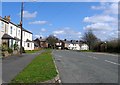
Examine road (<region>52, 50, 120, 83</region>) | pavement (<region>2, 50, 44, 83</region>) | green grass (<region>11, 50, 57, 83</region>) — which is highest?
green grass (<region>11, 50, 57, 83</region>)

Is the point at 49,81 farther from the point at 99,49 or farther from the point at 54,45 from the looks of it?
the point at 54,45

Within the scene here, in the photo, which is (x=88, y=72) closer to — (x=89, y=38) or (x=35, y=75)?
(x=35, y=75)

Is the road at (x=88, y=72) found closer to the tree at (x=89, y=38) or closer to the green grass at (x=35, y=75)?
the green grass at (x=35, y=75)

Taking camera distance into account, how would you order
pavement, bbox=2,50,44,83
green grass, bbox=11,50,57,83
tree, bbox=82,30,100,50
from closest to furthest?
green grass, bbox=11,50,57,83, pavement, bbox=2,50,44,83, tree, bbox=82,30,100,50

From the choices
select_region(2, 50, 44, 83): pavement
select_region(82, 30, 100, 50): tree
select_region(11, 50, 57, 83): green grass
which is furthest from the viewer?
select_region(82, 30, 100, 50): tree

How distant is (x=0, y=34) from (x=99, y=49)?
3935cm

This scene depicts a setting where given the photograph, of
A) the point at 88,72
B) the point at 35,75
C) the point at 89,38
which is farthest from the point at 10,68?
the point at 89,38

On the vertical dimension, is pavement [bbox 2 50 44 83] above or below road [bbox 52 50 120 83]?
above

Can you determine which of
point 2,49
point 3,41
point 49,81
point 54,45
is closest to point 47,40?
point 54,45

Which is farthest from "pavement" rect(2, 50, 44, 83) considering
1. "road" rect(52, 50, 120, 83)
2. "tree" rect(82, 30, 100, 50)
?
"tree" rect(82, 30, 100, 50)

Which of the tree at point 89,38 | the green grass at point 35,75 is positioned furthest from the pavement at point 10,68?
the tree at point 89,38

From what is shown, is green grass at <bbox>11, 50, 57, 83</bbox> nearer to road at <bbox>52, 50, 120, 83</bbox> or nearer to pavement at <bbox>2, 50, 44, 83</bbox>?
pavement at <bbox>2, 50, 44, 83</bbox>

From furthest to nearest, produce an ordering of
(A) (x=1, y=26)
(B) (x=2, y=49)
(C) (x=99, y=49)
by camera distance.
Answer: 1. (C) (x=99, y=49)
2. (A) (x=1, y=26)
3. (B) (x=2, y=49)

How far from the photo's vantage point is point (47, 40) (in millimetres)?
173000
